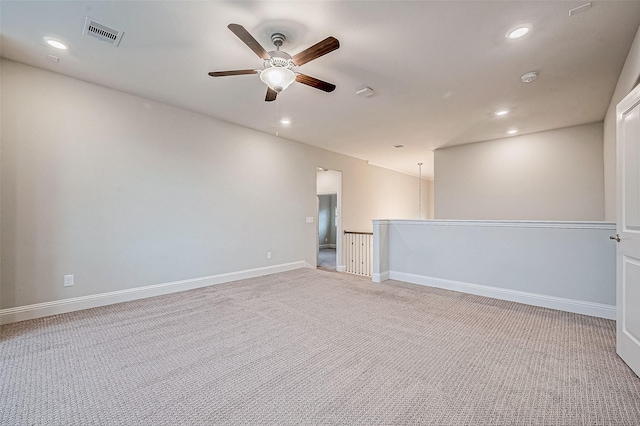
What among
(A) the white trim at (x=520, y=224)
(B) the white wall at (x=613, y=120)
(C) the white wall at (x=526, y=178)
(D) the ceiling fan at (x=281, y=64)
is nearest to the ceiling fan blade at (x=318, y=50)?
(D) the ceiling fan at (x=281, y=64)

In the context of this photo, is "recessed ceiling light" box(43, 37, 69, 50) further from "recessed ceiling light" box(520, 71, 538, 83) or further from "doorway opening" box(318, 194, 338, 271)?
"doorway opening" box(318, 194, 338, 271)

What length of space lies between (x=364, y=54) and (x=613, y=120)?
345cm

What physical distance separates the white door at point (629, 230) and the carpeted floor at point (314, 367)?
0.23 m

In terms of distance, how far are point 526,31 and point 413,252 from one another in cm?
322

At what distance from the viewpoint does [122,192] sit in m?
3.55

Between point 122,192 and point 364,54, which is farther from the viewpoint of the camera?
point 122,192

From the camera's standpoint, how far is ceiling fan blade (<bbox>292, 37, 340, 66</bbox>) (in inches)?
76.9

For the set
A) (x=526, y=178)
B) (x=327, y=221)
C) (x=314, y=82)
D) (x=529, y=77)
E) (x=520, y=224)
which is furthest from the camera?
(x=327, y=221)

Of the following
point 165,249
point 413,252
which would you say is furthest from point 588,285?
point 165,249

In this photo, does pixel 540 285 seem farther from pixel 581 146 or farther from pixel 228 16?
pixel 228 16

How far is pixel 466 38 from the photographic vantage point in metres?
2.39

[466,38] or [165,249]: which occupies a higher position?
[466,38]

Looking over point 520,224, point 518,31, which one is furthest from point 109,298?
point 520,224

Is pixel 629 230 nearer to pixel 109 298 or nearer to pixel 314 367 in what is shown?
pixel 314 367
